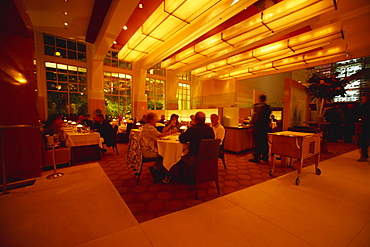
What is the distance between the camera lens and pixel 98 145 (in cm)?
461

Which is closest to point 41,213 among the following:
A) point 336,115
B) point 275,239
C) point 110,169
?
point 110,169

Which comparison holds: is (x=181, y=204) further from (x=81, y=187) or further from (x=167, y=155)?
(x=81, y=187)

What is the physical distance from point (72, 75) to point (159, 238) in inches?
468

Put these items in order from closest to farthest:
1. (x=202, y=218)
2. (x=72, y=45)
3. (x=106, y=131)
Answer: (x=202, y=218), (x=106, y=131), (x=72, y=45)

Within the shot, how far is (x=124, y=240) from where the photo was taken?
5.45 ft

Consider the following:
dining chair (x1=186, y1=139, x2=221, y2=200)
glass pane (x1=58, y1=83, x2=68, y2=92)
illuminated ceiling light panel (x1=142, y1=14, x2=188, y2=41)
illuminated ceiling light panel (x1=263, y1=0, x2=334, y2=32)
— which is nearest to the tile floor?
dining chair (x1=186, y1=139, x2=221, y2=200)

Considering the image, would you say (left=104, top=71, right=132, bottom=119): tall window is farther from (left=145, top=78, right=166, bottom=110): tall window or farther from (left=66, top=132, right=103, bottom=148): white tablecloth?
(left=66, top=132, right=103, bottom=148): white tablecloth

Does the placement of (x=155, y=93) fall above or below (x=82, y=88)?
above

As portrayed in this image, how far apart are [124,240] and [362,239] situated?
2.56 m

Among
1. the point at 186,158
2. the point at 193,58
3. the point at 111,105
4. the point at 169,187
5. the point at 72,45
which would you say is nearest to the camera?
the point at 186,158

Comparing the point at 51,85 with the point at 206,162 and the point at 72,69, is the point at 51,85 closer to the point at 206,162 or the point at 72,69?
the point at 72,69

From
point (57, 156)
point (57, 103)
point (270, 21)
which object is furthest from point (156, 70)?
point (57, 156)

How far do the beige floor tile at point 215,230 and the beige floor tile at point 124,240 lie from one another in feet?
0.25

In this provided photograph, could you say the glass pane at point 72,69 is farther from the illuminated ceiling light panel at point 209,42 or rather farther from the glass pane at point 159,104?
the illuminated ceiling light panel at point 209,42
